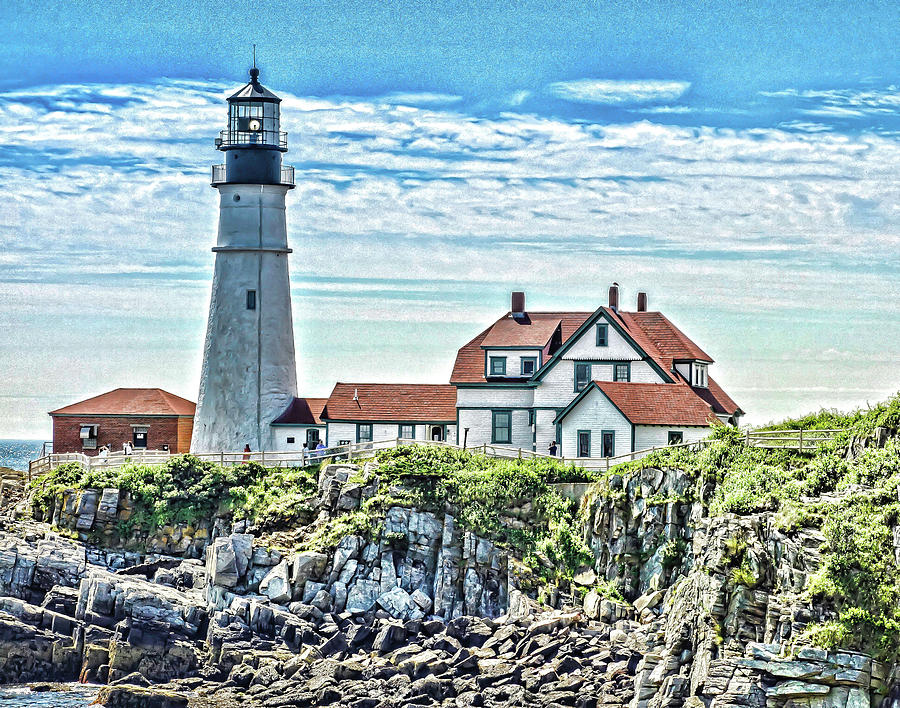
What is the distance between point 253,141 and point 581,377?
13.6 metres

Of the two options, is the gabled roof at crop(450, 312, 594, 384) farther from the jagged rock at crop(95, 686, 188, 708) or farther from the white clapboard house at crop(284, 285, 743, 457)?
the jagged rock at crop(95, 686, 188, 708)

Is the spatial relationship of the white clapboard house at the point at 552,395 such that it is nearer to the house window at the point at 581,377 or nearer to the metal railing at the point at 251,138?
the house window at the point at 581,377

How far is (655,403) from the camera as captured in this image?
Result: 1962 inches

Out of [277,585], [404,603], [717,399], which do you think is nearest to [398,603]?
[404,603]

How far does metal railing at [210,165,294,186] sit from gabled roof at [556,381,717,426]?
12460 mm

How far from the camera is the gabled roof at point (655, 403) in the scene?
49.1 metres

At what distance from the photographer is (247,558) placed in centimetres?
4484

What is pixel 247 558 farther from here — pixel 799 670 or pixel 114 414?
pixel 799 670

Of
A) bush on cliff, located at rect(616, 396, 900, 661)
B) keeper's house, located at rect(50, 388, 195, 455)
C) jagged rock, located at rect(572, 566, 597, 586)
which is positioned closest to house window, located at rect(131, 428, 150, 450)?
keeper's house, located at rect(50, 388, 195, 455)

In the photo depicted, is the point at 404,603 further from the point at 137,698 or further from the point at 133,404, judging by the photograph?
the point at 133,404

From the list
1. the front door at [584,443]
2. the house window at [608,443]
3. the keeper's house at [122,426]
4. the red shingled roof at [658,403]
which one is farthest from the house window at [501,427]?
the keeper's house at [122,426]

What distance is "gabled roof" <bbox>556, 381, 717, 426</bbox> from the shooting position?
49.1 metres

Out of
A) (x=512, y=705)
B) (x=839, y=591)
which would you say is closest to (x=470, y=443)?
(x=512, y=705)

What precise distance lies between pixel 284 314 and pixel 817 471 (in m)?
23.6
